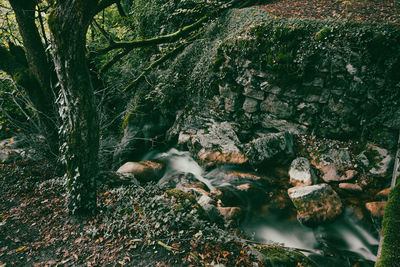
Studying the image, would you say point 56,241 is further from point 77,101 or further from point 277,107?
point 277,107

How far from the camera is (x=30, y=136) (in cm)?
615

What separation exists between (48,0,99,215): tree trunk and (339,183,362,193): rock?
20.7 ft

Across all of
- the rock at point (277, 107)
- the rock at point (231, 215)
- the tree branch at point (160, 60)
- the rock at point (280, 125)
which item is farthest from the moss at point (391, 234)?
the tree branch at point (160, 60)

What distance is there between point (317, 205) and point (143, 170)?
525 centimetres

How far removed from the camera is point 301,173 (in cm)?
633

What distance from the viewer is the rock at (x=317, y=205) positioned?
5375 mm

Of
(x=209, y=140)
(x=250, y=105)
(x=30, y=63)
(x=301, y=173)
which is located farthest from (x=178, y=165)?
(x=30, y=63)

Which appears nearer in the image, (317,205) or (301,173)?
(317,205)

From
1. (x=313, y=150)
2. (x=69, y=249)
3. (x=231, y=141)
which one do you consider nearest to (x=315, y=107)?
(x=313, y=150)

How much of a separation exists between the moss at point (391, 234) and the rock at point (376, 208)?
1.86 meters

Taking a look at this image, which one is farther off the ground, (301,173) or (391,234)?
(391,234)

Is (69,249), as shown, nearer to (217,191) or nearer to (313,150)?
(217,191)

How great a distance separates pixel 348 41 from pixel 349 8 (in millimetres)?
2074

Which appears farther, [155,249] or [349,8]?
[349,8]
